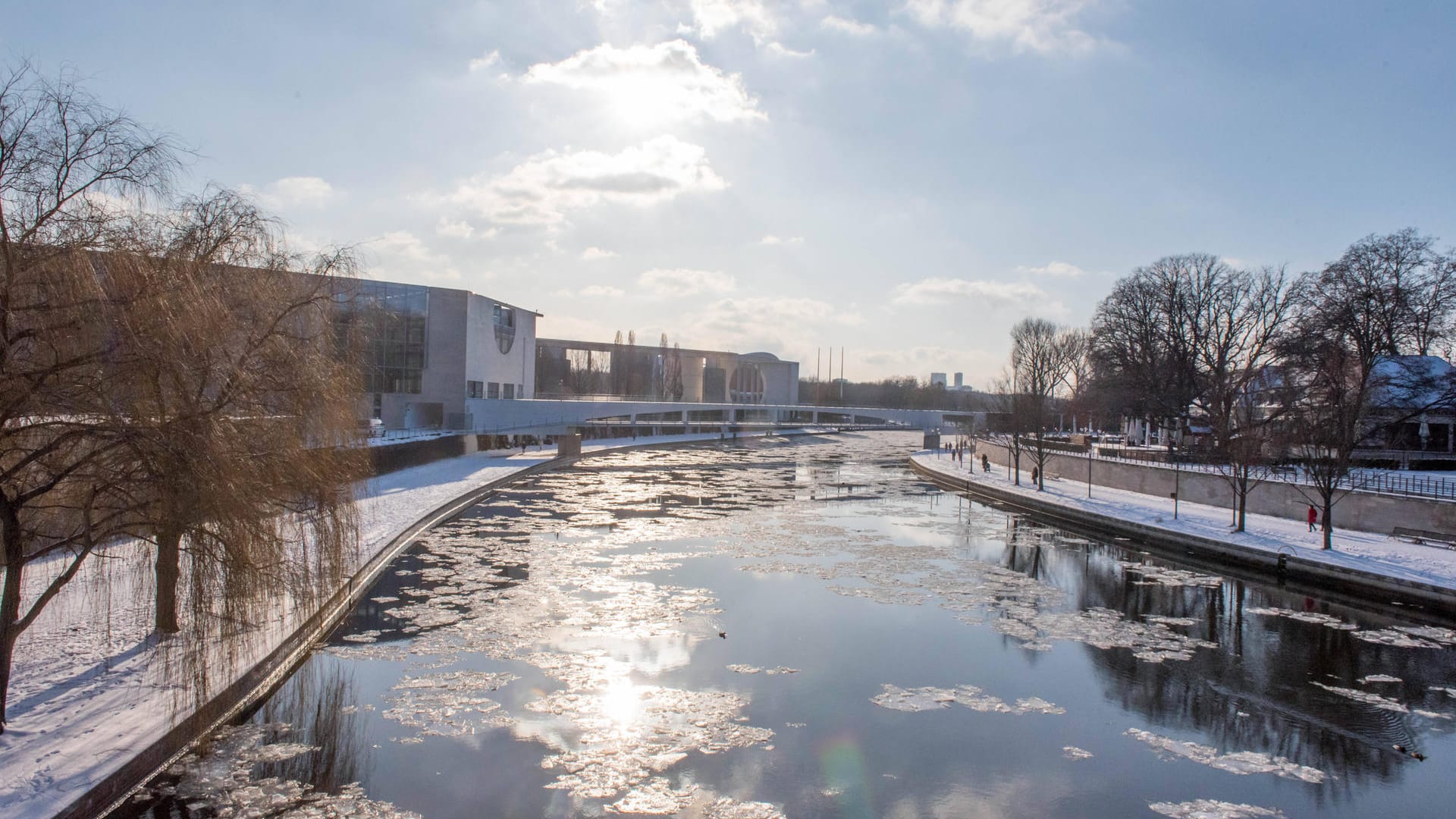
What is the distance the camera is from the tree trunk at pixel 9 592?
8016mm

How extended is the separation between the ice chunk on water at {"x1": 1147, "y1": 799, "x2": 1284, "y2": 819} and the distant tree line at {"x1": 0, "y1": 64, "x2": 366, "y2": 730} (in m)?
9.67

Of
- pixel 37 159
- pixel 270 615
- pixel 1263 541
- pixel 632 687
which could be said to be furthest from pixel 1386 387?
pixel 37 159

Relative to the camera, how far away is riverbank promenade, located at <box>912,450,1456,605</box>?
20.1 meters

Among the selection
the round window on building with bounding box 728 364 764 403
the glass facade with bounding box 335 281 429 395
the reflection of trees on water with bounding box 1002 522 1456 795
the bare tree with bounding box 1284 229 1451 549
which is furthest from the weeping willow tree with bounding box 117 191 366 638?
the round window on building with bounding box 728 364 764 403

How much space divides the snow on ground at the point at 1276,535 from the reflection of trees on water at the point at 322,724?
20.6 meters

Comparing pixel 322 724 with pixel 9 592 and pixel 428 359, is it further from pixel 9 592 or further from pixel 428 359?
pixel 428 359

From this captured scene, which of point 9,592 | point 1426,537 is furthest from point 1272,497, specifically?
point 9,592

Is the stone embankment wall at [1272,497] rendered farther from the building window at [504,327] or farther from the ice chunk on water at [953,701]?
the building window at [504,327]

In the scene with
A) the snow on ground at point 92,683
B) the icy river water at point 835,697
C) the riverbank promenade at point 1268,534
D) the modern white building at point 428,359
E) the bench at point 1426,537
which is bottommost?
A: the icy river water at point 835,697

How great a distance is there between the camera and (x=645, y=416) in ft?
316

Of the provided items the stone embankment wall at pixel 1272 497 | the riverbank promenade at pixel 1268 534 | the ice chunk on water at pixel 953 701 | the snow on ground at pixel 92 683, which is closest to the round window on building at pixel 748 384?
the stone embankment wall at pixel 1272 497

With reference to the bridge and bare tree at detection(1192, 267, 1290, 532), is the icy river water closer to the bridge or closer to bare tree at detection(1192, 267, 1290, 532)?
bare tree at detection(1192, 267, 1290, 532)

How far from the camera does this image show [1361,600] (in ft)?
62.8

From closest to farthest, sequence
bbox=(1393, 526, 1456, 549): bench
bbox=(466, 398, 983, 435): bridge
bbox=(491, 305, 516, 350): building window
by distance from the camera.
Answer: bbox=(1393, 526, 1456, 549): bench < bbox=(466, 398, 983, 435): bridge < bbox=(491, 305, 516, 350): building window
